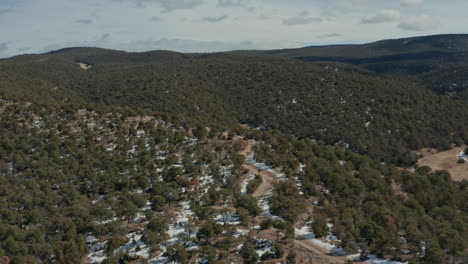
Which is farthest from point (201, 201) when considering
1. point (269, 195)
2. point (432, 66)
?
point (432, 66)

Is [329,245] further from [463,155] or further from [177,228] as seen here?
[463,155]

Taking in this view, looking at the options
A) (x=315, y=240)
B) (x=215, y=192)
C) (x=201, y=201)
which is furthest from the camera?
(x=201, y=201)

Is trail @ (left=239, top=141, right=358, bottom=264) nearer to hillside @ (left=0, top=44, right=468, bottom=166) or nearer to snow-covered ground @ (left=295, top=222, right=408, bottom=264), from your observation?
snow-covered ground @ (left=295, top=222, right=408, bottom=264)

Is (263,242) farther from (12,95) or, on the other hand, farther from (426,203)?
(12,95)

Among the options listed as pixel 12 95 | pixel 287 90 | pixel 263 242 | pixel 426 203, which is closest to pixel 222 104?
pixel 287 90

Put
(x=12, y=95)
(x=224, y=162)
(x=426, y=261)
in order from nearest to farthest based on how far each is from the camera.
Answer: (x=426, y=261) < (x=224, y=162) < (x=12, y=95)

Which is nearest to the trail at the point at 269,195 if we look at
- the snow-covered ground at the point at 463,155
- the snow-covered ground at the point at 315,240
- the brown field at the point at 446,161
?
the snow-covered ground at the point at 315,240
